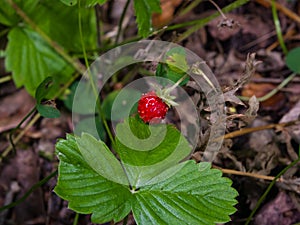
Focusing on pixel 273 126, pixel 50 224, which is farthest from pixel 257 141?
pixel 50 224

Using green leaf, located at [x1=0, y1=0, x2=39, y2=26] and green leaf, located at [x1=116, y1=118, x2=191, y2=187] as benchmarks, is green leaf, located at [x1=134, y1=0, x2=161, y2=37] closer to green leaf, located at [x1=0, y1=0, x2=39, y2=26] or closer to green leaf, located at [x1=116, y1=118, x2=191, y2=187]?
green leaf, located at [x1=116, y1=118, x2=191, y2=187]

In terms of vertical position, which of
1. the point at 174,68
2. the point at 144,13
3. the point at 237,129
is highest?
the point at 144,13

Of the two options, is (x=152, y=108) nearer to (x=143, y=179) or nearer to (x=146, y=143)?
(x=146, y=143)

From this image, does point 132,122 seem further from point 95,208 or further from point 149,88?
point 149,88

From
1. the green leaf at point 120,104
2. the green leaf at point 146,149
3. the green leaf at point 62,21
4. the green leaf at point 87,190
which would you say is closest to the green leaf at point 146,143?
the green leaf at point 146,149

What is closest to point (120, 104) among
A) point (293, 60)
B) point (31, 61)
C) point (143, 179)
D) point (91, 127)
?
point (91, 127)

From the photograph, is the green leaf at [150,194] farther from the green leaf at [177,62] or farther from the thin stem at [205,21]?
the thin stem at [205,21]

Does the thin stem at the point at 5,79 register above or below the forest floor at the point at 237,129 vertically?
above
